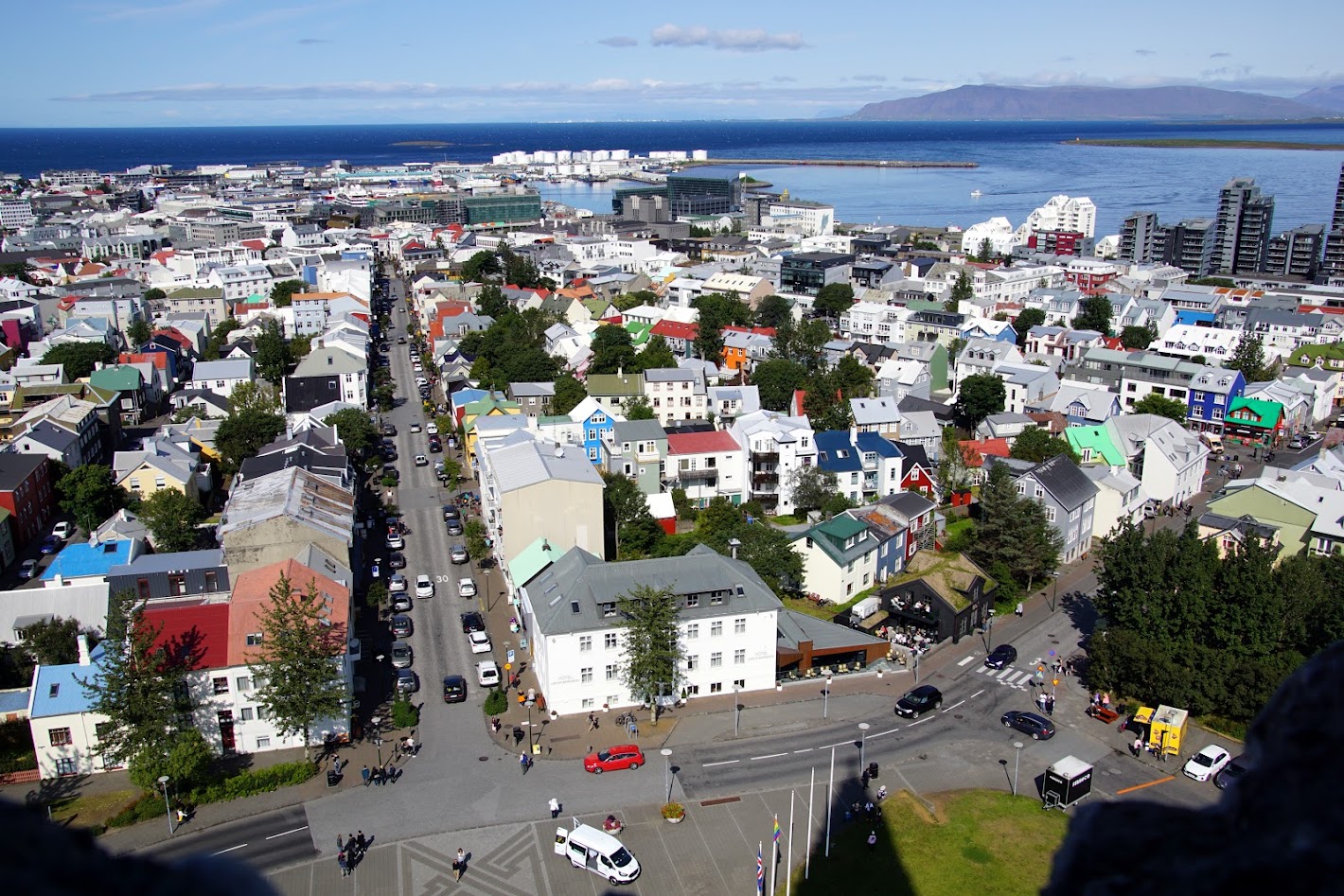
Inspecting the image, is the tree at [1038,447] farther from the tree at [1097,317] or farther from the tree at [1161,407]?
the tree at [1097,317]

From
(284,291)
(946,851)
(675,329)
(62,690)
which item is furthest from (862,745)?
(284,291)

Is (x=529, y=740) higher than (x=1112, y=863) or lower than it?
lower

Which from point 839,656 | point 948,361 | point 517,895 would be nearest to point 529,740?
point 517,895

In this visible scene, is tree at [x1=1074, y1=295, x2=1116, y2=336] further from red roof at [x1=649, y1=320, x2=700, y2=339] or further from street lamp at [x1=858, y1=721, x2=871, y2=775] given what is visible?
street lamp at [x1=858, y1=721, x2=871, y2=775]

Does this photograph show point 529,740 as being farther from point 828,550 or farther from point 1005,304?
point 1005,304

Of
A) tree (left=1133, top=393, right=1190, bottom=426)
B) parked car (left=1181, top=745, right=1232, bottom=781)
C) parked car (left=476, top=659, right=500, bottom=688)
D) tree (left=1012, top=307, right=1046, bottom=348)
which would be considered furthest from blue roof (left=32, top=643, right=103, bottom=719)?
tree (left=1012, top=307, right=1046, bottom=348)

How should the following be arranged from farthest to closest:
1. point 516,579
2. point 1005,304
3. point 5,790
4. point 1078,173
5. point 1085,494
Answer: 1. point 1078,173
2. point 1005,304
3. point 1085,494
4. point 516,579
5. point 5,790

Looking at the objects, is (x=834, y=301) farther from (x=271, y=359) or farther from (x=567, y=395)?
(x=271, y=359)

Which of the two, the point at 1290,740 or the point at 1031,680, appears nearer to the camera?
the point at 1290,740

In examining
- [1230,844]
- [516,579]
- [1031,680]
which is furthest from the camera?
[516,579]
